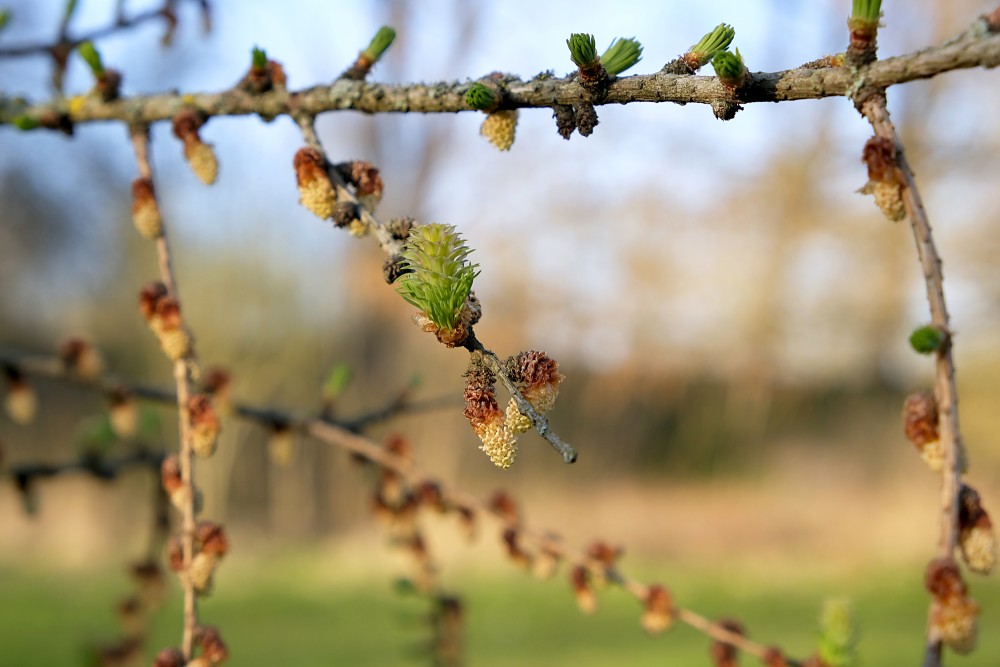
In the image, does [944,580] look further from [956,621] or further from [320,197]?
[320,197]

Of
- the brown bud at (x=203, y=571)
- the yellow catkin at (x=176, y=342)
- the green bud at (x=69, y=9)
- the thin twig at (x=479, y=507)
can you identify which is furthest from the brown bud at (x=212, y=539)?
the green bud at (x=69, y=9)

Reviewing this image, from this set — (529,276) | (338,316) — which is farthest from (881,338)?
(338,316)

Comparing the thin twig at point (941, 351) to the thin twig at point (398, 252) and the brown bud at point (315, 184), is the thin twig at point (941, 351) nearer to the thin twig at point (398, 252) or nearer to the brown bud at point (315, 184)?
the thin twig at point (398, 252)

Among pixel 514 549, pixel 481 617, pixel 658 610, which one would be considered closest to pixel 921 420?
pixel 658 610

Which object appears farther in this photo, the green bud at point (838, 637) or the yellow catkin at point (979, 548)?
the green bud at point (838, 637)

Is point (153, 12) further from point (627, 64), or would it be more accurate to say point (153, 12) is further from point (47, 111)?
point (627, 64)

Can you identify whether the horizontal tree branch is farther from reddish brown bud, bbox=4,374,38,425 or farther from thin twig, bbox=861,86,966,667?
reddish brown bud, bbox=4,374,38,425

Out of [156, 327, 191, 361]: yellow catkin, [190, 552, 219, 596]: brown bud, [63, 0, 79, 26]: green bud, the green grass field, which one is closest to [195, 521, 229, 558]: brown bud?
[190, 552, 219, 596]: brown bud
